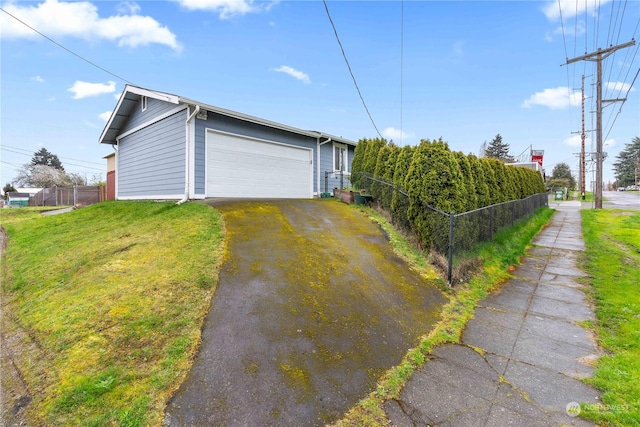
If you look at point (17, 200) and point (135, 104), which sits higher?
point (135, 104)

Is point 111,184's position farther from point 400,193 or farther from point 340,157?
point 400,193

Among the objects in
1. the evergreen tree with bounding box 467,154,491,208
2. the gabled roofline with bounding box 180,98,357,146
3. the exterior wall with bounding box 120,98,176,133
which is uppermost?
the exterior wall with bounding box 120,98,176,133

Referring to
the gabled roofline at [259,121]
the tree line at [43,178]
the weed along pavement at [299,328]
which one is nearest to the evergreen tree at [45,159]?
the tree line at [43,178]

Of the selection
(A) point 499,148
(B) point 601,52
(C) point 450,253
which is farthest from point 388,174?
(A) point 499,148

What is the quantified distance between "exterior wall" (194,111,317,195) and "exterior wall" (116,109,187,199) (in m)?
0.48

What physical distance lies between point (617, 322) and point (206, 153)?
10.2m

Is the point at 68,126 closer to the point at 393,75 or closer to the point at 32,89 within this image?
the point at 32,89

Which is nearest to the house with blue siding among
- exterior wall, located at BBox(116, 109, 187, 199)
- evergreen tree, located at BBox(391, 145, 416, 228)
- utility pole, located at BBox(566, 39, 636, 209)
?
exterior wall, located at BBox(116, 109, 187, 199)

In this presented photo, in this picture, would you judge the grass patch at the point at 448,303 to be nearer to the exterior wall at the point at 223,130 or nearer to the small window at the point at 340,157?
the exterior wall at the point at 223,130

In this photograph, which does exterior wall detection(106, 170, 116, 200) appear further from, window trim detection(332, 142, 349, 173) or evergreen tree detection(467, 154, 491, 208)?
evergreen tree detection(467, 154, 491, 208)

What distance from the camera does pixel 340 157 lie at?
15359 mm

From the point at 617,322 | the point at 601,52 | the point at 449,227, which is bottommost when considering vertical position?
the point at 617,322

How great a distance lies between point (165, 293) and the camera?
386 cm

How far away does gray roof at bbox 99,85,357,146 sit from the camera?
9.40m
